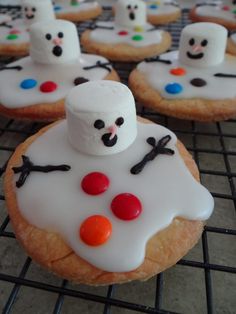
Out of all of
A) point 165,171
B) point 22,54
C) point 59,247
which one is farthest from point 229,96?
point 22,54

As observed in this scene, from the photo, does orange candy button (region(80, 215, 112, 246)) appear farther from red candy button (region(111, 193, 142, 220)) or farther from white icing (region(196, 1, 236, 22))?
white icing (region(196, 1, 236, 22))

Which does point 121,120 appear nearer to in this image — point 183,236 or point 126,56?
point 183,236

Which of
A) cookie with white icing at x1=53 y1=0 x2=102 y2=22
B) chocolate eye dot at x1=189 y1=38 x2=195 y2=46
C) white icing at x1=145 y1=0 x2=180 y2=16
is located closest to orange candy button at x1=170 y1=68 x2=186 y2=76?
chocolate eye dot at x1=189 y1=38 x2=195 y2=46

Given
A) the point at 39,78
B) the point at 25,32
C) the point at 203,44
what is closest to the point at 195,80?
the point at 203,44

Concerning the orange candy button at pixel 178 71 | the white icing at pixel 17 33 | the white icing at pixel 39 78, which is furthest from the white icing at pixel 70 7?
the orange candy button at pixel 178 71

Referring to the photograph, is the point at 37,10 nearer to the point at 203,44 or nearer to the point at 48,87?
the point at 48,87

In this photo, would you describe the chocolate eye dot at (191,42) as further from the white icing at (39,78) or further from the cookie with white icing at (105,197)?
the cookie with white icing at (105,197)
